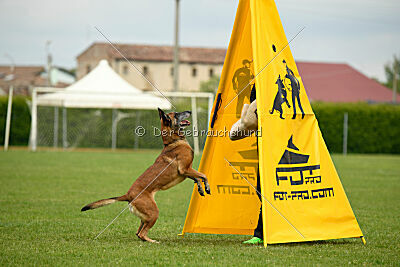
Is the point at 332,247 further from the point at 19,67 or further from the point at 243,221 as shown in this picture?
the point at 19,67

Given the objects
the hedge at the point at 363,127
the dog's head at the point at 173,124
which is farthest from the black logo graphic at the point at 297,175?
the hedge at the point at 363,127

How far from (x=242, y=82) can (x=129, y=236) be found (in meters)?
2.73

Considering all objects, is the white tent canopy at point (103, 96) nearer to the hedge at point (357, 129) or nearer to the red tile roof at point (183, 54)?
the hedge at point (357, 129)

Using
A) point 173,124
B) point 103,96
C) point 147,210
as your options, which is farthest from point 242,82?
point 103,96

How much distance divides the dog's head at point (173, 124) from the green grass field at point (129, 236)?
1426 mm

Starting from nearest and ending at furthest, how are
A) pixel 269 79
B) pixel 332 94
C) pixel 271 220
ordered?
pixel 271 220 → pixel 269 79 → pixel 332 94

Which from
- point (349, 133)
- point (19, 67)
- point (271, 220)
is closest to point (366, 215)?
point (271, 220)

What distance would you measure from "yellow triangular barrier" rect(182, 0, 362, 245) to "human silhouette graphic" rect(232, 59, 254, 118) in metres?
0.01

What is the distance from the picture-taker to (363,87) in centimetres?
6391

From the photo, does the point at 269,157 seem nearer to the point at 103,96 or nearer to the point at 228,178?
the point at 228,178

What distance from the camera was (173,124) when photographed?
684cm

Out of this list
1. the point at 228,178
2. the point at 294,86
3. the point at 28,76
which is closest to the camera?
the point at 294,86

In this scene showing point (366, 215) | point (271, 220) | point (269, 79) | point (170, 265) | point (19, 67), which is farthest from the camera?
point (19, 67)

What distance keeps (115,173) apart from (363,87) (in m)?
52.2
